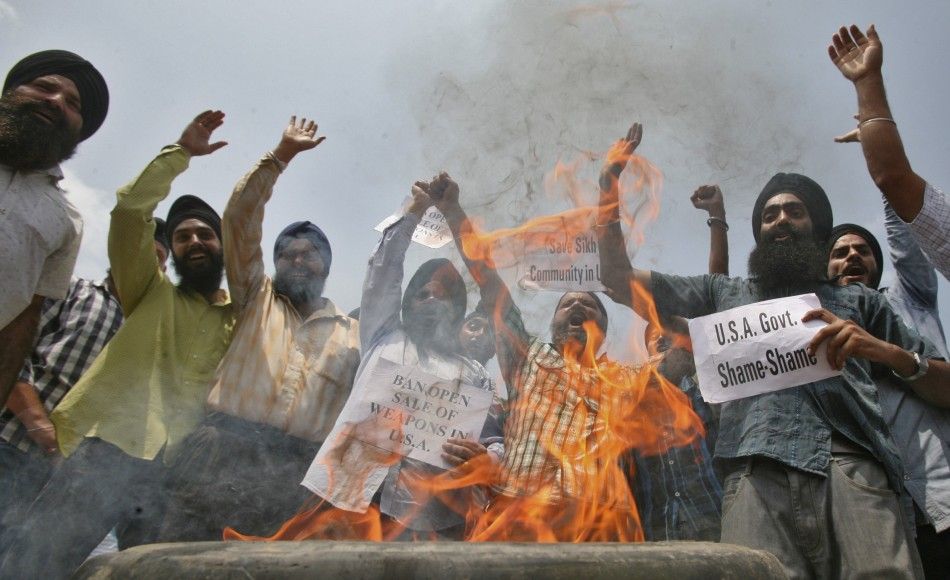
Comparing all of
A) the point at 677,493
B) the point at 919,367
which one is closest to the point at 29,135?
the point at 677,493

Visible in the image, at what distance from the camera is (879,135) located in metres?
3.10

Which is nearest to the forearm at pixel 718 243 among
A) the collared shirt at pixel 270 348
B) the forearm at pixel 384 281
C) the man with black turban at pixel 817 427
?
the man with black turban at pixel 817 427

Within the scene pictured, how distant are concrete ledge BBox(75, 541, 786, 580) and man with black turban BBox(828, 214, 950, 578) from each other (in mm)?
1922

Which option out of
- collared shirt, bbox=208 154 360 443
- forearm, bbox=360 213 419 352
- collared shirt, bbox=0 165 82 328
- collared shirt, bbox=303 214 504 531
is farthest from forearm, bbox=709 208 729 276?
collared shirt, bbox=0 165 82 328

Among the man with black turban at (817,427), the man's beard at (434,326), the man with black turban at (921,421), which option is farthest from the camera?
the man's beard at (434,326)

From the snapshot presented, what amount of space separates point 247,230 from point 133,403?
118 cm

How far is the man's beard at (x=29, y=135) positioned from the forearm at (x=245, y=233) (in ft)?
3.01

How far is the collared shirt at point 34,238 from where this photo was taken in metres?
3.09

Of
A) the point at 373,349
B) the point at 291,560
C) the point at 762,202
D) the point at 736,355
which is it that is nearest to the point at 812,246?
the point at 762,202

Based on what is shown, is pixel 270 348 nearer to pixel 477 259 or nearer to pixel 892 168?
pixel 477 259

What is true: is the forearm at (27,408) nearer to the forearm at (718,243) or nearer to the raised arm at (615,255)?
the raised arm at (615,255)

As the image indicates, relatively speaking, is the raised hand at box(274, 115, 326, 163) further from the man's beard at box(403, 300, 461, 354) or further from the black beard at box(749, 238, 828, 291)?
the black beard at box(749, 238, 828, 291)

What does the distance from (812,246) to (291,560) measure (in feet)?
10.1

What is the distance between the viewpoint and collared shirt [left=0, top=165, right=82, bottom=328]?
10.2 feet
